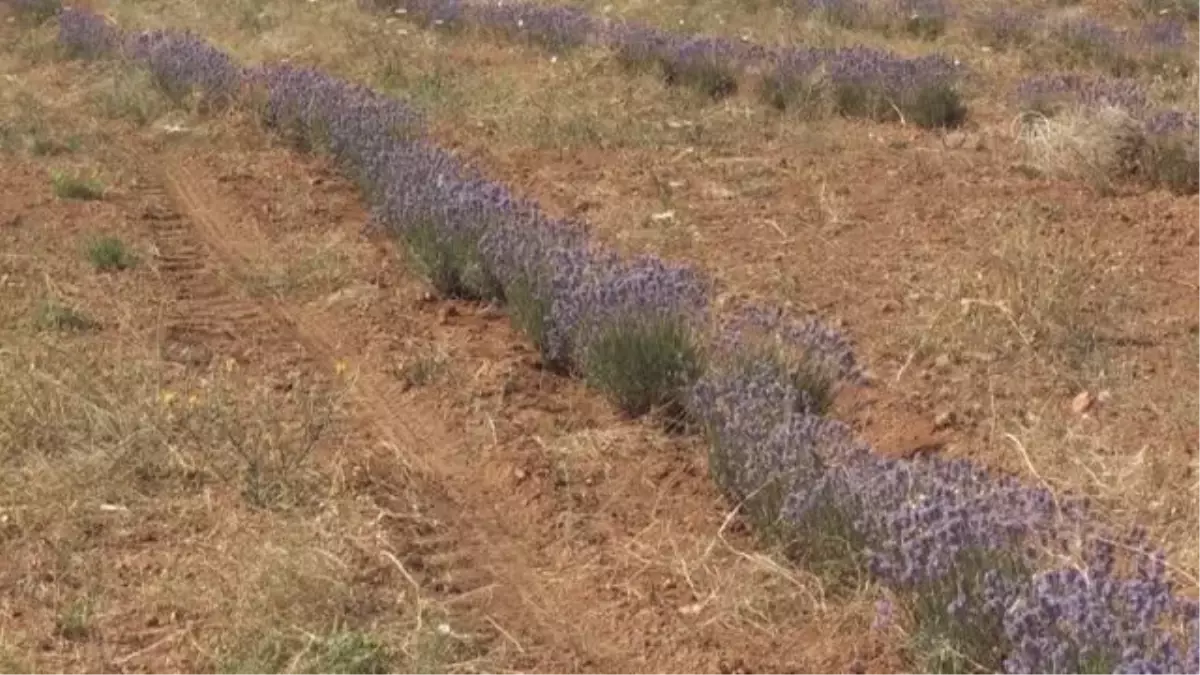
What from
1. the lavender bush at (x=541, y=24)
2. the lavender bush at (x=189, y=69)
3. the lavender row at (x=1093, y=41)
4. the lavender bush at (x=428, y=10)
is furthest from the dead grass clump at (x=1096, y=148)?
the lavender bush at (x=428, y=10)

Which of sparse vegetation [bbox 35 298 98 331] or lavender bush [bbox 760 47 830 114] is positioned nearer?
sparse vegetation [bbox 35 298 98 331]

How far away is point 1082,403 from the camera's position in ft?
16.2

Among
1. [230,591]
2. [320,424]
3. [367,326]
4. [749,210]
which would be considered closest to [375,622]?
[230,591]

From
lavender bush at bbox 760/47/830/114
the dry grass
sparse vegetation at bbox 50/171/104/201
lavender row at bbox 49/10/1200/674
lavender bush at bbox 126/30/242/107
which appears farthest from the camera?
lavender bush at bbox 126/30/242/107

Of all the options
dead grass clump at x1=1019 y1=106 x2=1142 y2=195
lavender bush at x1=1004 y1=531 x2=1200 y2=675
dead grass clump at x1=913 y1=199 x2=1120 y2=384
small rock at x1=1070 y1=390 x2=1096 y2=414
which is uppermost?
lavender bush at x1=1004 y1=531 x2=1200 y2=675

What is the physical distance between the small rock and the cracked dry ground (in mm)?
1282

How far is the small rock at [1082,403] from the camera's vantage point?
491cm

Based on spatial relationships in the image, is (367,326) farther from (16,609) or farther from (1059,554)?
(1059,554)

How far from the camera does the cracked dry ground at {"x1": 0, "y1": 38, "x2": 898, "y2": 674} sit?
11.7 feet

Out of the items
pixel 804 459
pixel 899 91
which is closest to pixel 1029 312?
pixel 804 459

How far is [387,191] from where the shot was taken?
7.18m

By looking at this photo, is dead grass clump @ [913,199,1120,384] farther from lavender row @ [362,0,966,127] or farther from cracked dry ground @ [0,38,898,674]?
lavender row @ [362,0,966,127]

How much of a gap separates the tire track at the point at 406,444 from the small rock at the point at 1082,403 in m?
1.97

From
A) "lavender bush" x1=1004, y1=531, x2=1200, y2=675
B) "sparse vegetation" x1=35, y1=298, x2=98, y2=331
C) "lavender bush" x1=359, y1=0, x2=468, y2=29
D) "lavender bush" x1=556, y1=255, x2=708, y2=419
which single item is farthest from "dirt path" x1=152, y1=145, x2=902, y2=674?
"lavender bush" x1=359, y1=0, x2=468, y2=29
